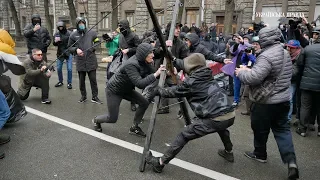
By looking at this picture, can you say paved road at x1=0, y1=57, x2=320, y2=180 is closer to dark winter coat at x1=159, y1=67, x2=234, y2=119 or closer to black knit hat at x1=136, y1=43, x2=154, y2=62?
dark winter coat at x1=159, y1=67, x2=234, y2=119

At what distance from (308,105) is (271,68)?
2.05 metres

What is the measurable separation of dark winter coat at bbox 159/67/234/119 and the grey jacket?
39 cm

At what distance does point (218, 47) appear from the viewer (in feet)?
36.0

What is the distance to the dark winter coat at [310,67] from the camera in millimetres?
4637

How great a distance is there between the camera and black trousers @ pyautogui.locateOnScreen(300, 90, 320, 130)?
4.85 m

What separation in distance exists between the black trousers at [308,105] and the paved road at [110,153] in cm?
29

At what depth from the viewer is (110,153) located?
4.03 meters

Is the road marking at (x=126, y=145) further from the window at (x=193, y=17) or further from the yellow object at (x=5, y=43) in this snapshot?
the window at (x=193, y=17)

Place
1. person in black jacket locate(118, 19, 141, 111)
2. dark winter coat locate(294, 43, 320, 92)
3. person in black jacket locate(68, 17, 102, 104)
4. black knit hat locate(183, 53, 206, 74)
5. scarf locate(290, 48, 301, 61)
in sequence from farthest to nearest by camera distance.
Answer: person in black jacket locate(68, 17, 102, 104)
person in black jacket locate(118, 19, 141, 111)
scarf locate(290, 48, 301, 61)
dark winter coat locate(294, 43, 320, 92)
black knit hat locate(183, 53, 206, 74)

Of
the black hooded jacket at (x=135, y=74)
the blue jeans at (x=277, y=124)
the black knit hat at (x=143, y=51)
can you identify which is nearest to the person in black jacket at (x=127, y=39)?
the black hooded jacket at (x=135, y=74)

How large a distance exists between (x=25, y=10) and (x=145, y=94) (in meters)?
35.4

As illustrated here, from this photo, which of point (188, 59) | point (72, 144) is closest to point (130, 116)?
point (72, 144)

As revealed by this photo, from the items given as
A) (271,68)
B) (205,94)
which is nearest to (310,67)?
(271,68)

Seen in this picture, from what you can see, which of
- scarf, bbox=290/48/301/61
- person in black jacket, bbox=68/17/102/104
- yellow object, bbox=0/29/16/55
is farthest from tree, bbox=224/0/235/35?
yellow object, bbox=0/29/16/55
